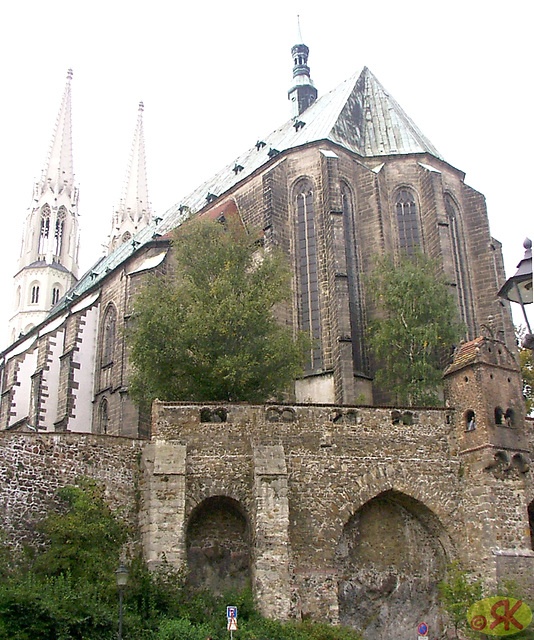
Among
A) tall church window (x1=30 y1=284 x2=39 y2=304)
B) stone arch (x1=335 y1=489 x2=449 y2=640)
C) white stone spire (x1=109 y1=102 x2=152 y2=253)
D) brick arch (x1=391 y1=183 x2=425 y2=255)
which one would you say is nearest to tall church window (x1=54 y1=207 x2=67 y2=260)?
tall church window (x1=30 y1=284 x2=39 y2=304)

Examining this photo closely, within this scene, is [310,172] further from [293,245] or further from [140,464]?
[140,464]

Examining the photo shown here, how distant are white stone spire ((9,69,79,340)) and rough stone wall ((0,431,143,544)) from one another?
4873 centimetres

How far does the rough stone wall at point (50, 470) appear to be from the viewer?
21688 millimetres

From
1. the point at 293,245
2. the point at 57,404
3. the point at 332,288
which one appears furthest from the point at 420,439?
the point at 57,404

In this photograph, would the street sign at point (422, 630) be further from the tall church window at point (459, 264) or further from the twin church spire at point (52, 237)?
the twin church spire at point (52, 237)

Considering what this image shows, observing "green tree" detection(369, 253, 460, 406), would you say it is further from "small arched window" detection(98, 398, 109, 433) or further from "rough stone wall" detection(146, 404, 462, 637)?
"small arched window" detection(98, 398, 109, 433)

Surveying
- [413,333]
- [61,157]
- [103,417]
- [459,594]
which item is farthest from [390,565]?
[61,157]

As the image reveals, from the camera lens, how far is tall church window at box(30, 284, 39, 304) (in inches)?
2788

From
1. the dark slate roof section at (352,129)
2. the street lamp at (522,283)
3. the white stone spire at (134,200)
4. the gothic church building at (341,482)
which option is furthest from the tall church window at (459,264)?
the white stone spire at (134,200)

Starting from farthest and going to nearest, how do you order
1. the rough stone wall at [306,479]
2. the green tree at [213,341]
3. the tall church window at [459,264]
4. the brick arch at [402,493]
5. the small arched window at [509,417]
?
1. the tall church window at [459,264]
2. the green tree at [213,341]
3. the small arched window at [509,417]
4. the brick arch at [402,493]
5. the rough stone wall at [306,479]

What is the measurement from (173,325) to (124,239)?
49415 mm

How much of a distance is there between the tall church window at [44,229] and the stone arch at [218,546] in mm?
53824

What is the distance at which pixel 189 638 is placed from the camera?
19.4m

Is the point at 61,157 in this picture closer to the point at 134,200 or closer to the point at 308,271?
the point at 134,200
